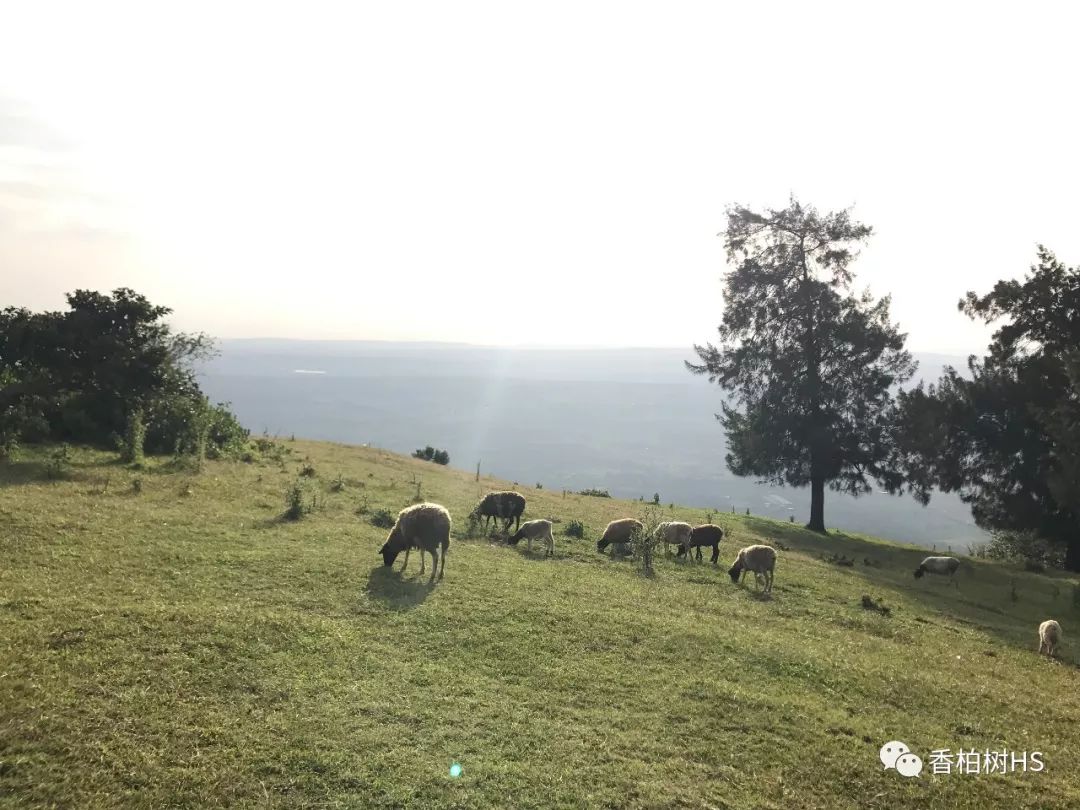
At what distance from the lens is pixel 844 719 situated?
9.30 meters

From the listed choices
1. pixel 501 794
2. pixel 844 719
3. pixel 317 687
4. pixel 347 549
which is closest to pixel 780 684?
pixel 844 719

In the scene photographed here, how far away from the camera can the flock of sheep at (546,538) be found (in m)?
14.1

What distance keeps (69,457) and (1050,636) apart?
1133 inches

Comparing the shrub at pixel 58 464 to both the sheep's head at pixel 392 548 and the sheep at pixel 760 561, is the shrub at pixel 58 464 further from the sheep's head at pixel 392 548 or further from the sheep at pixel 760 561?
the sheep at pixel 760 561

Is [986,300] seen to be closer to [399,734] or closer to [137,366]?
[399,734]

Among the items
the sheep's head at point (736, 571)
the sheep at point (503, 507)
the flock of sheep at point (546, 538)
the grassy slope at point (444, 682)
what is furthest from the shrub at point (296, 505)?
the sheep's head at point (736, 571)

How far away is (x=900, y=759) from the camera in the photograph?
832cm

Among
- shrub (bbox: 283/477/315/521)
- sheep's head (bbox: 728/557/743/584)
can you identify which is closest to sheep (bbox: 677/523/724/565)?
sheep's head (bbox: 728/557/743/584)

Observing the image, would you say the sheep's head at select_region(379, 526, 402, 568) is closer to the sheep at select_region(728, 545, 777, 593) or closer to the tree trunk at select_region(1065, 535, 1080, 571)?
the sheep at select_region(728, 545, 777, 593)

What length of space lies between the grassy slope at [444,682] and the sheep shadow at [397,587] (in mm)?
72

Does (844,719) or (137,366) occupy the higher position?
(137,366)

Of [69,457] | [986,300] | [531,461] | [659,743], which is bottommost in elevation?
[531,461]

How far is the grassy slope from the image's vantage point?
7020 mm

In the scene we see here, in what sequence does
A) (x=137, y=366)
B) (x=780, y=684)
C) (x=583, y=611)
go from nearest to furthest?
(x=780, y=684), (x=583, y=611), (x=137, y=366)
